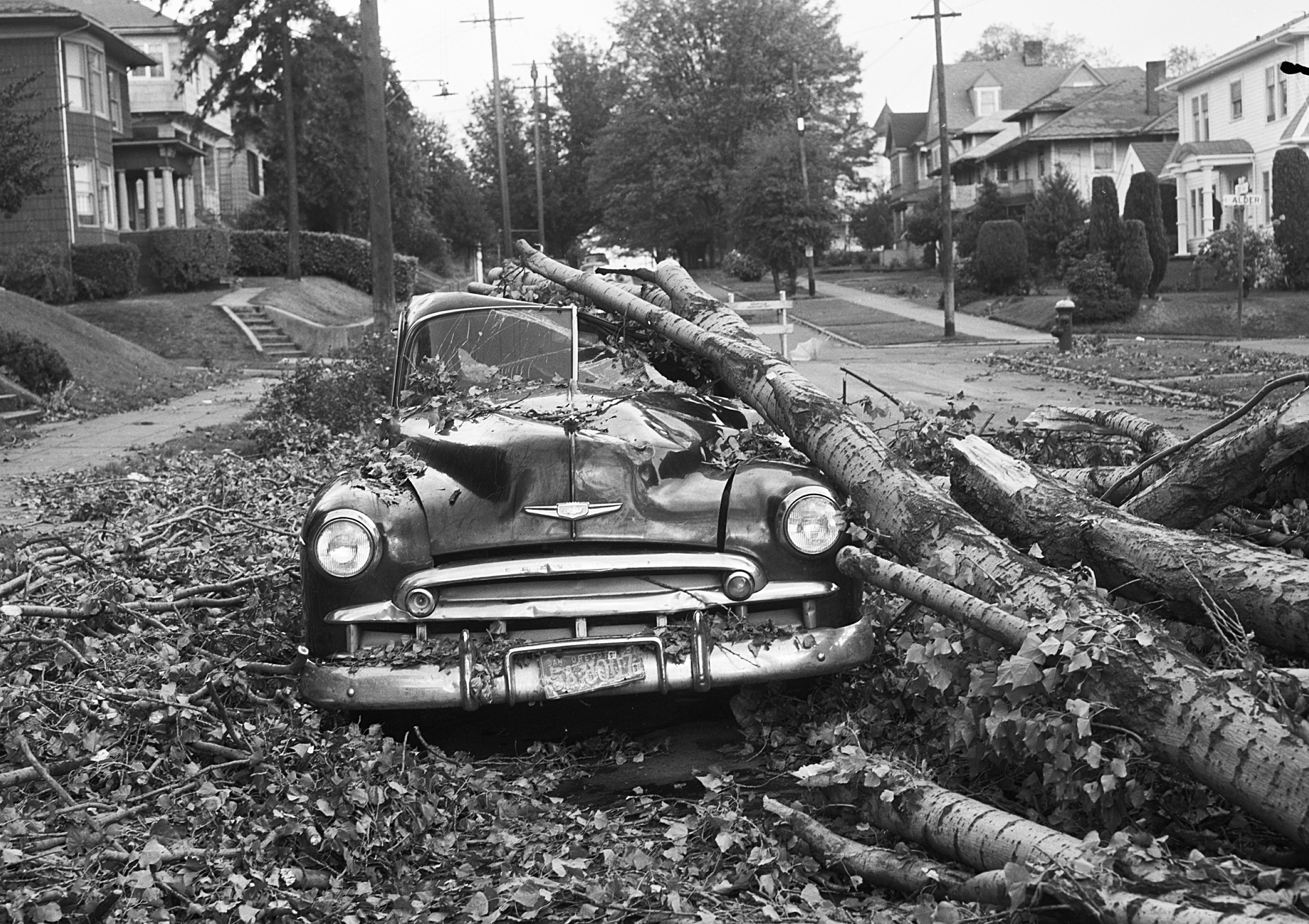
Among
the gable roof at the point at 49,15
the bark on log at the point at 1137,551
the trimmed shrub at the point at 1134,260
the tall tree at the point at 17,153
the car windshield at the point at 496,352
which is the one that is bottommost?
the bark on log at the point at 1137,551

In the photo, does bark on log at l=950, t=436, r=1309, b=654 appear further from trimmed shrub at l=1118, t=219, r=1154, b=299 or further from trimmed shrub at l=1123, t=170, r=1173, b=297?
trimmed shrub at l=1123, t=170, r=1173, b=297

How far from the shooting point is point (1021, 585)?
4.16 m

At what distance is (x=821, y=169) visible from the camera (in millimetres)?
50906

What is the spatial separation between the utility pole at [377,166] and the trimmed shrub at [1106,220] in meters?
21.5

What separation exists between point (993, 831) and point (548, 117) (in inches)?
3368

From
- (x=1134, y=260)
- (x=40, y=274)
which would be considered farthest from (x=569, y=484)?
(x=1134, y=260)

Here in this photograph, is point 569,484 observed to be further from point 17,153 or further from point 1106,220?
point 1106,220

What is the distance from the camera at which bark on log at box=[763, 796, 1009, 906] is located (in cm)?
312

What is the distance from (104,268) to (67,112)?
700cm

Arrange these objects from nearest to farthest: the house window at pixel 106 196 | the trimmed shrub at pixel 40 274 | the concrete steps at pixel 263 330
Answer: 1. the trimmed shrub at pixel 40 274
2. the concrete steps at pixel 263 330
3. the house window at pixel 106 196

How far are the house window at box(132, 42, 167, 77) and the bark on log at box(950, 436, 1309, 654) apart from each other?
4774 cm

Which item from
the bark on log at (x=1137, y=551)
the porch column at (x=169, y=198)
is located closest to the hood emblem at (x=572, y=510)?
the bark on log at (x=1137, y=551)

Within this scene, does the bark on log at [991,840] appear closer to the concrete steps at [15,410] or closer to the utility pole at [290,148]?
the concrete steps at [15,410]

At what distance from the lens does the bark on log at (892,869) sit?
3115mm
